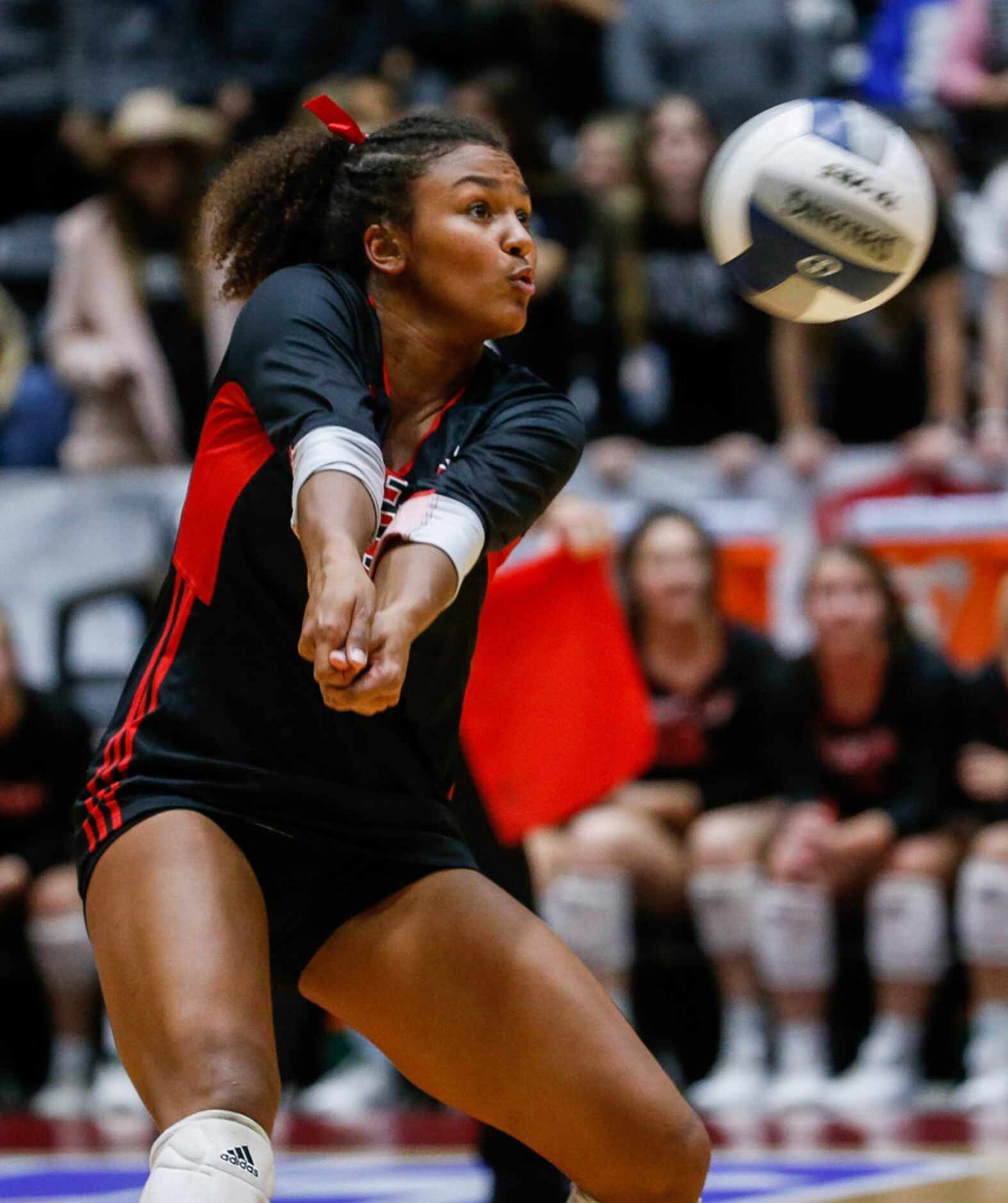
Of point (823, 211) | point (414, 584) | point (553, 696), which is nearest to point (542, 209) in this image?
point (553, 696)

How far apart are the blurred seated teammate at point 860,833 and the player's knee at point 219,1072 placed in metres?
3.68

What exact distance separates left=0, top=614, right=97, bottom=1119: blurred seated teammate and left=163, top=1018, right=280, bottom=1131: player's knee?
4117 mm

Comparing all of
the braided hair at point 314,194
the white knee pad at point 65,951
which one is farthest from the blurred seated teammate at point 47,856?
the braided hair at point 314,194

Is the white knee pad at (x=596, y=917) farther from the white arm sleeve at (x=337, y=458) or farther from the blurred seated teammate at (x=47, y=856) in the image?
the white arm sleeve at (x=337, y=458)

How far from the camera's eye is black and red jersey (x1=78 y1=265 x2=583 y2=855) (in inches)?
106

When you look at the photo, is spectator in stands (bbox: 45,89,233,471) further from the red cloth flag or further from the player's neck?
the player's neck

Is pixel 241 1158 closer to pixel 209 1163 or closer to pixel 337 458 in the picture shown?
pixel 209 1163

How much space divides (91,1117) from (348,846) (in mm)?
3846

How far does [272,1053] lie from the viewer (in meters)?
2.47

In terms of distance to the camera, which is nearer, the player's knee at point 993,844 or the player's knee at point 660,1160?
the player's knee at point 660,1160

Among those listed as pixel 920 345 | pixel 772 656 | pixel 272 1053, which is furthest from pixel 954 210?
pixel 272 1053

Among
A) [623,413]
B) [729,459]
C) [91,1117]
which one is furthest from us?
[623,413]

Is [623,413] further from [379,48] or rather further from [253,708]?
[253,708]

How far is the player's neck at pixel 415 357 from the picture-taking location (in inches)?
113
